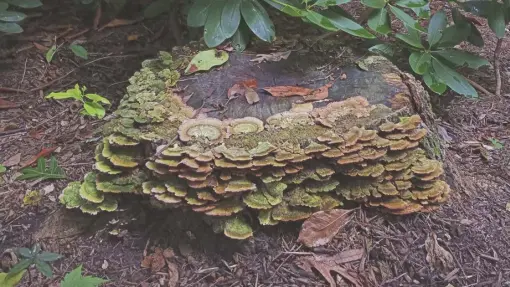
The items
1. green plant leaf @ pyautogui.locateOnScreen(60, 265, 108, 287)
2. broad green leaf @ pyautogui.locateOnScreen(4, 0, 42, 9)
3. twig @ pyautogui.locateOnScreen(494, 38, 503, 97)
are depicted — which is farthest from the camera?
twig @ pyautogui.locateOnScreen(494, 38, 503, 97)

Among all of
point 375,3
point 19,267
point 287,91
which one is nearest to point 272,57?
point 287,91

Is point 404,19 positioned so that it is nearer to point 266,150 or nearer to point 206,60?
point 206,60

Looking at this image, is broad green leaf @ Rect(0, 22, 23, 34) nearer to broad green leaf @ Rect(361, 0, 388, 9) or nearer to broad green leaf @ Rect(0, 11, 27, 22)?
broad green leaf @ Rect(0, 11, 27, 22)

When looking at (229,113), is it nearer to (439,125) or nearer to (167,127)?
(167,127)

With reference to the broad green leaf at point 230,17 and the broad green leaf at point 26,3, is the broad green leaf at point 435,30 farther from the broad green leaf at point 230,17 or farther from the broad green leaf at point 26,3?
the broad green leaf at point 26,3

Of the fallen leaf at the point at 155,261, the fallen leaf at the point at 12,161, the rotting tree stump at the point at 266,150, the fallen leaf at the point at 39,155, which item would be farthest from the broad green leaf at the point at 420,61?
the fallen leaf at the point at 12,161

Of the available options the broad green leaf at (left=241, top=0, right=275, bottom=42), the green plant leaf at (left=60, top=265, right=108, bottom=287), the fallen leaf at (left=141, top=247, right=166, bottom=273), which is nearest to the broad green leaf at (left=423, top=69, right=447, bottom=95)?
the broad green leaf at (left=241, top=0, right=275, bottom=42)
